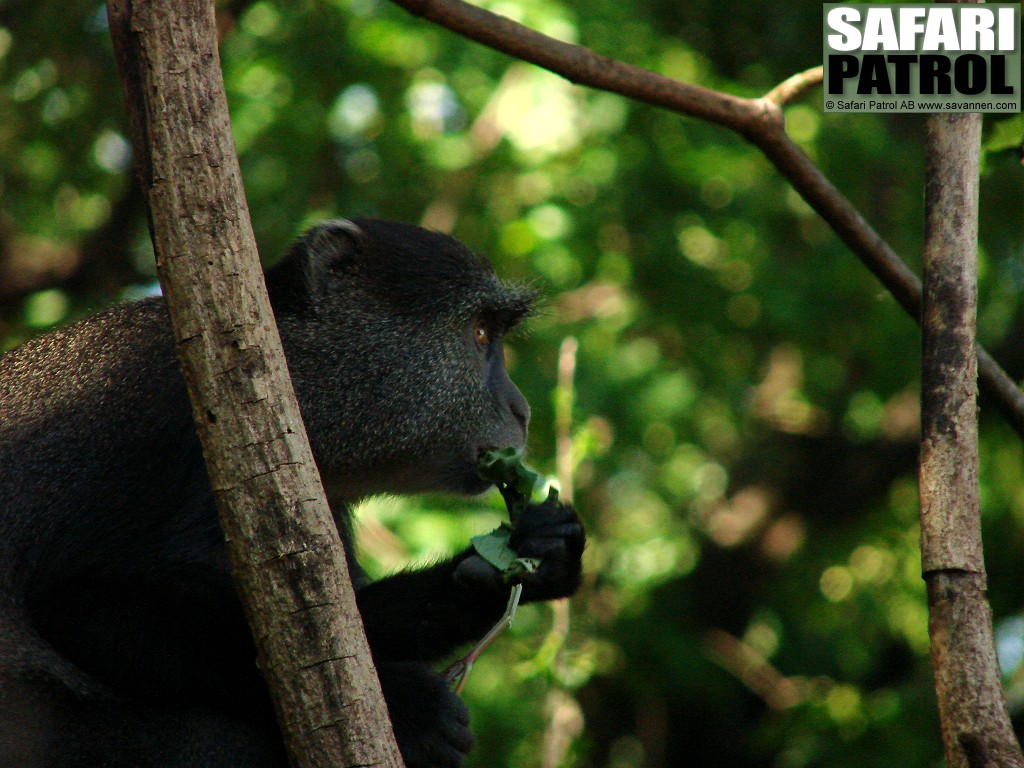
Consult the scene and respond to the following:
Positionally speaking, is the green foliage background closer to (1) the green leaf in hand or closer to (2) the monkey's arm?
(1) the green leaf in hand

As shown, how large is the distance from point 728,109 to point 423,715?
2.25 metres

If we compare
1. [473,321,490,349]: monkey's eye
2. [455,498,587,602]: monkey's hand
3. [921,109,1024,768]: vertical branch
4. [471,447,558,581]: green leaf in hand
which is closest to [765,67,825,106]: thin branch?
[921,109,1024,768]: vertical branch

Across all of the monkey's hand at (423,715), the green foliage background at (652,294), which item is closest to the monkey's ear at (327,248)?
the monkey's hand at (423,715)

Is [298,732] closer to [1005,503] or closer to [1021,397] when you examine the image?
[1021,397]

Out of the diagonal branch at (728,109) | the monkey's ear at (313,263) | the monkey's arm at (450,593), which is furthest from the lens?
the monkey's ear at (313,263)

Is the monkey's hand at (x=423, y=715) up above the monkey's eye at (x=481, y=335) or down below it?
below

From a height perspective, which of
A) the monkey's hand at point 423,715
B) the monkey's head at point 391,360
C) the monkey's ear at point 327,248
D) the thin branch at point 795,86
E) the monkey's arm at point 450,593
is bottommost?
the monkey's hand at point 423,715

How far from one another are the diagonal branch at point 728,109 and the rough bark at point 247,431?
56.8 inches

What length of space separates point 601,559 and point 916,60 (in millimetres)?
5660

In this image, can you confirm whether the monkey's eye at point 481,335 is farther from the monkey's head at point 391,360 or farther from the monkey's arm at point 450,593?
the monkey's arm at point 450,593

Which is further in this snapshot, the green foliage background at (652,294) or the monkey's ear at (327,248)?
the green foliage background at (652,294)

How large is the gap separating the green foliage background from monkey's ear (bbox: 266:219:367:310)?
8.87 feet

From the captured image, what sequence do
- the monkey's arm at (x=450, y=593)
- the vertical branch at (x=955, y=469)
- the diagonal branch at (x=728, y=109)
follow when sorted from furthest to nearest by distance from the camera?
the diagonal branch at (x=728, y=109) → the monkey's arm at (x=450, y=593) → the vertical branch at (x=955, y=469)

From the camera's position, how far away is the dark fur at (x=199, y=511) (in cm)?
351
